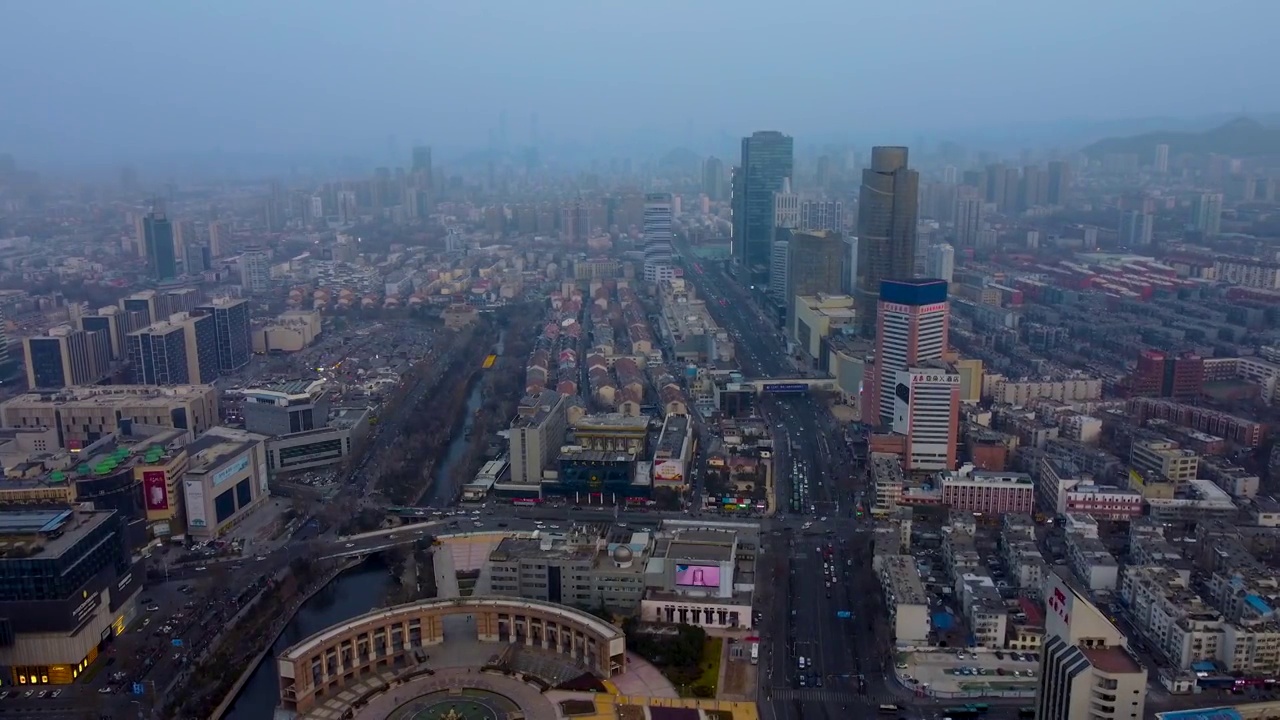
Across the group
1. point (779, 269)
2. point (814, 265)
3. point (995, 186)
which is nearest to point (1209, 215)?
point (995, 186)

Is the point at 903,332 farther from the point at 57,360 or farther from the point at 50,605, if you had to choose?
the point at 57,360

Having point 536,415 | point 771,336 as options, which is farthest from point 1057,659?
point 771,336

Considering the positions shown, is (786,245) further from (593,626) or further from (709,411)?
(593,626)

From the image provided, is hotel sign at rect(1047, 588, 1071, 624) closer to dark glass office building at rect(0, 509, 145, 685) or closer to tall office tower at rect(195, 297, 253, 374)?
dark glass office building at rect(0, 509, 145, 685)

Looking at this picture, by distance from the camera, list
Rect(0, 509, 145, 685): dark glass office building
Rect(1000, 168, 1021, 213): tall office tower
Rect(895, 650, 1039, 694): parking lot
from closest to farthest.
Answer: Rect(895, 650, 1039, 694): parking lot → Rect(0, 509, 145, 685): dark glass office building → Rect(1000, 168, 1021, 213): tall office tower

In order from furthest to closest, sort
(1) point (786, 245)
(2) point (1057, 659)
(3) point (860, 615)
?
(1) point (786, 245), (3) point (860, 615), (2) point (1057, 659)

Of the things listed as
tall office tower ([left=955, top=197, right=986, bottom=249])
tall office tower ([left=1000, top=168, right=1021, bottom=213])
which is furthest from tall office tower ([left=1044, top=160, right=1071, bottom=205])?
tall office tower ([left=955, top=197, right=986, bottom=249])

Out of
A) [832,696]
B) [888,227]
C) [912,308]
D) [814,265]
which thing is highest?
[888,227]
